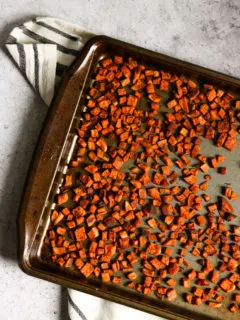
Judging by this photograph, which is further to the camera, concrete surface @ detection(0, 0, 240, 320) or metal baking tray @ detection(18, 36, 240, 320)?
concrete surface @ detection(0, 0, 240, 320)

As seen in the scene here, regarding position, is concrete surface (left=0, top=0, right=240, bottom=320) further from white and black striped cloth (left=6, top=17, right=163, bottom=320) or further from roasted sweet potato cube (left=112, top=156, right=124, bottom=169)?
roasted sweet potato cube (left=112, top=156, right=124, bottom=169)

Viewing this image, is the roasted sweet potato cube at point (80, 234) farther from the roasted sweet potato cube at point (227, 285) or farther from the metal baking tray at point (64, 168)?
the roasted sweet potato cube at point (227, 285)

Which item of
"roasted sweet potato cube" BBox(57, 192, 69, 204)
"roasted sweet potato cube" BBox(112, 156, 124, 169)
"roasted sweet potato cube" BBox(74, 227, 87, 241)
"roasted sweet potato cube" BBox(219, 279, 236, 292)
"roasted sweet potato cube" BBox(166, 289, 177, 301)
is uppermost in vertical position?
"roasted sweet potato cube" BBox(112, 156, 124, 169)

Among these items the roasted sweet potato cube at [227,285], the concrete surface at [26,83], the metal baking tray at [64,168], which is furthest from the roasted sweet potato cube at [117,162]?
the roasted sweet potato cube at [227,285]

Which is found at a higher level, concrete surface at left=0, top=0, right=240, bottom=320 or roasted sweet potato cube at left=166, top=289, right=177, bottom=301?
concrete surface at left=0, top=0, right=240, bottom=320

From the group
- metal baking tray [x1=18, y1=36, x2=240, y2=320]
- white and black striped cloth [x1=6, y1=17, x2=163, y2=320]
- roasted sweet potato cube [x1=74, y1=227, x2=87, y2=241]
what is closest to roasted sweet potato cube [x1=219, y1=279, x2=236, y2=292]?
metal baking tray [x1=18, y1=36, x2=240, y2=320]

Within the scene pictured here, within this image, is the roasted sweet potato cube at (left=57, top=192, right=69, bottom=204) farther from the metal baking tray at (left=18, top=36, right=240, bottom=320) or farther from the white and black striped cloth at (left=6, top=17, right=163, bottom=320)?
the white and black striped cloth at (left=6, top=17, right=163, bottom=320)
